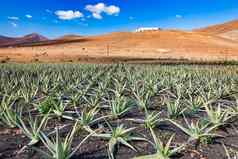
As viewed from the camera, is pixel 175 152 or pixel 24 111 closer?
pixel 175 152

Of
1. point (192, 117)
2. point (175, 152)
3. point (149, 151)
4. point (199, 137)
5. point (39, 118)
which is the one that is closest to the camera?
point (175, 152)

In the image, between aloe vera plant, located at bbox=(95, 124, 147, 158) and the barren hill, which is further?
the barren hill

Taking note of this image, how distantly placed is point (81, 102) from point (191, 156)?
304 cm

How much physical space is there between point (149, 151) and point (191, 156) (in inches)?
17.9

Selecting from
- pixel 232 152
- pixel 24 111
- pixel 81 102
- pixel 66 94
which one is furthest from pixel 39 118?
pixel 232 152

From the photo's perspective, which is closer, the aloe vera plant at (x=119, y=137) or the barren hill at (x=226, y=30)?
the aloe vera plant at (x=119, y=137)

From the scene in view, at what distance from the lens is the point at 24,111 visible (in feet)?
19.3

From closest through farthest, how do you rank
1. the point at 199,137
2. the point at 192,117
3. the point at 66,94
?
the point at 199,137
the point at 192,117
the point at 66,94

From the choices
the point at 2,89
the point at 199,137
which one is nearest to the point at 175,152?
the point at 199,137

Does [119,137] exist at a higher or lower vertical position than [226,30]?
lower

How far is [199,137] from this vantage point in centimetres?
423

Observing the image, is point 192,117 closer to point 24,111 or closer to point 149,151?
point 149,151

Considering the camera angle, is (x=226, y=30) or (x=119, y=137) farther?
(x=226, y=30)

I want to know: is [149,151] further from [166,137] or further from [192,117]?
[192,117]
